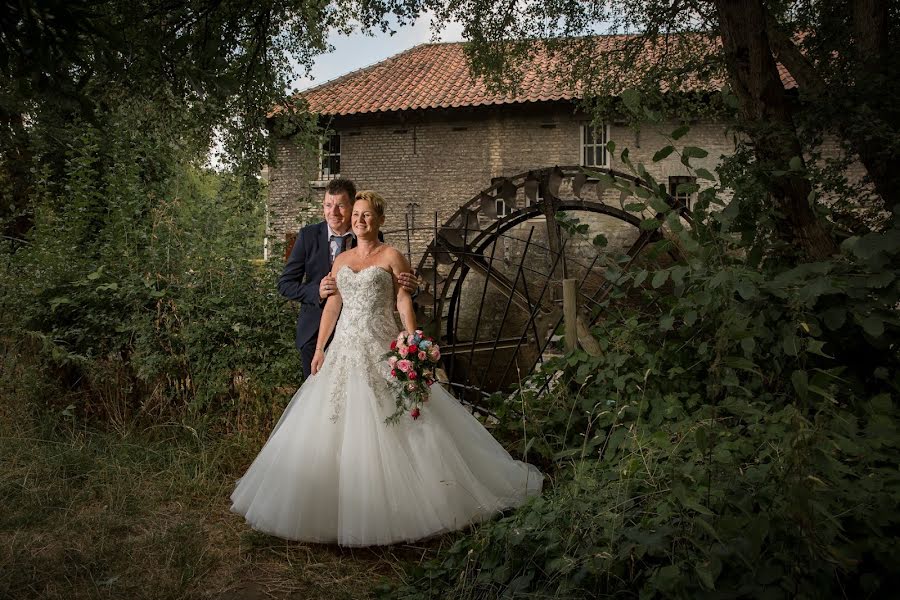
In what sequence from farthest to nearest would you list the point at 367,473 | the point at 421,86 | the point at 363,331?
the point at 421,86, the point at 363,331, the point at 367,473

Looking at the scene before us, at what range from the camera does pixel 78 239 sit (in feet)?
22.6

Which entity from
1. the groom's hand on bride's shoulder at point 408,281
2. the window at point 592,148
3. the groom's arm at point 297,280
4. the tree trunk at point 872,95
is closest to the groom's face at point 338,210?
the groom's arm at point 297,280

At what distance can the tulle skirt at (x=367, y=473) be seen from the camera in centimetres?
378

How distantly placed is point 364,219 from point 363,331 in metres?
0.66

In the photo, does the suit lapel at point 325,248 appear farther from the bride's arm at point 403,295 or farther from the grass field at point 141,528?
the grass field at point 141,528

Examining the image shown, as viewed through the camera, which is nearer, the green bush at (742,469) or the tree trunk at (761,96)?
the green bush at (742,469)

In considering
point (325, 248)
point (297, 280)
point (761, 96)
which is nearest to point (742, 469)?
point (325, 248)

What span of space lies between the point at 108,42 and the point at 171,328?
12.3 ft

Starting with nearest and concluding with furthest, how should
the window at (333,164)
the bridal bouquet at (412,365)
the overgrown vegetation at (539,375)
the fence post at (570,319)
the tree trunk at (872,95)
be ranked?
the overgrown vegetation at (539,375), the bridal bouquet at (412,365), the fence post at (570,319), the tree trunk at (872,95), the window at (333,164)

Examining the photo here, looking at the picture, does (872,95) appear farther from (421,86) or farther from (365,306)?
(421,86)

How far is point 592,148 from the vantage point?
19609 millimetres

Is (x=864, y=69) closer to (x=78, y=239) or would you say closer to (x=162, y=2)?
(x=162, y=2)

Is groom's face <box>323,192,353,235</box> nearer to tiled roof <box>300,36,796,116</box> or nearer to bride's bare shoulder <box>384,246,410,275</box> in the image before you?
bride's bare shoulder <box>384,246,410,275</box>

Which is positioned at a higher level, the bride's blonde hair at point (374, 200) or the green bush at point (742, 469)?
the bride's blonde hair at point (374, 200)
